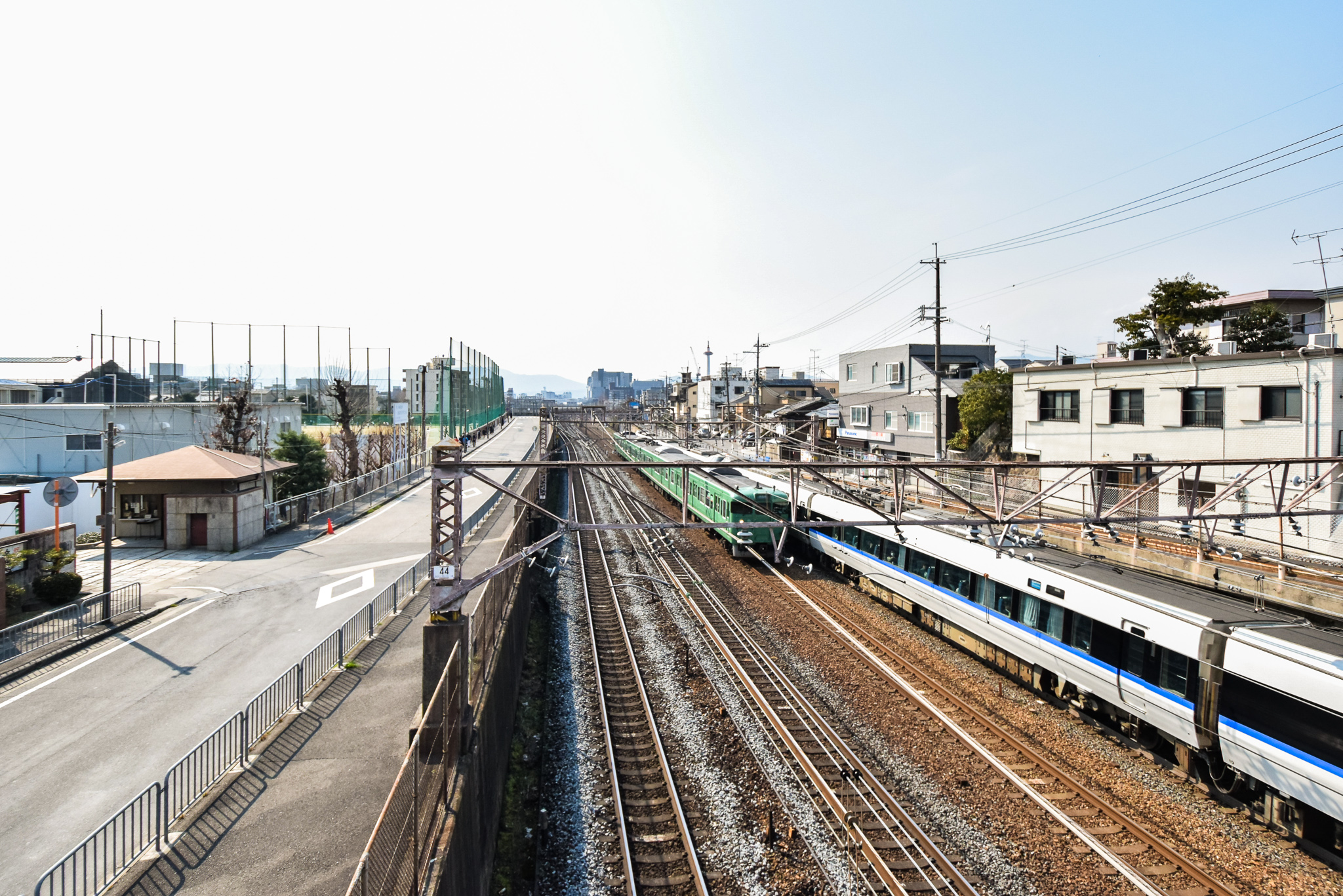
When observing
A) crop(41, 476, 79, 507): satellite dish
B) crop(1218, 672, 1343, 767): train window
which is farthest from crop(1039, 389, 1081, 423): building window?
crop(41, 476, 79, 507): satellite dish

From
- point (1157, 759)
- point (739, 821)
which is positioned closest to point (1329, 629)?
point (1157, 759)

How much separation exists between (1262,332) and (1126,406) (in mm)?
5738

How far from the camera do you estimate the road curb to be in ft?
39.0

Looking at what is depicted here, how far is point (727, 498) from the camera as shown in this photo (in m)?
24.3

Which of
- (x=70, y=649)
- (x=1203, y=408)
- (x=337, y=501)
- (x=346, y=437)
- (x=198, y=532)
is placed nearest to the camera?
(x=70, y=649)

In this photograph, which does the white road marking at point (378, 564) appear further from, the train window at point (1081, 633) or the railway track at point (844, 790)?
the train window at point (1081, 633)

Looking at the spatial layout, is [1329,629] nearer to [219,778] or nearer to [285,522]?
[219,778]

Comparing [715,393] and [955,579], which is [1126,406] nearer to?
[955,579]

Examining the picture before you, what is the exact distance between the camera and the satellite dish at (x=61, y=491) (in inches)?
657

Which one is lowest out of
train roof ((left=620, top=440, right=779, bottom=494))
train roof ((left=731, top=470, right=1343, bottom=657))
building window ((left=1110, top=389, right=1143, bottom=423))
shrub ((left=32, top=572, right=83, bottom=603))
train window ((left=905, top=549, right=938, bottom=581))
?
shrub ((left=32, top=572, right=83, bottom=603))

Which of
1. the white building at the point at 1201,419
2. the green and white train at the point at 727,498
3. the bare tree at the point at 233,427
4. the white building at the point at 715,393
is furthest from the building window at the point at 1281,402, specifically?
the white building at the point at 715,393

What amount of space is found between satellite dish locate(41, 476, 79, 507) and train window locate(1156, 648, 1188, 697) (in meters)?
22.3

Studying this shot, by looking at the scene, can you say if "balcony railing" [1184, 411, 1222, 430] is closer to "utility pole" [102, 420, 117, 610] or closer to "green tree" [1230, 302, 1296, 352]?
"green tree" [1230, 302, 1296, 352]

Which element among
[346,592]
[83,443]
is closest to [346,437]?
[83,443]
